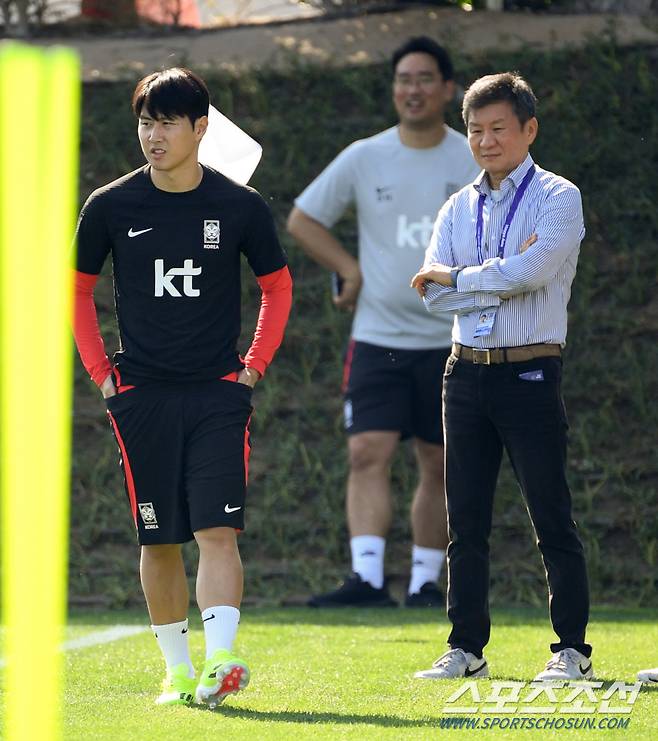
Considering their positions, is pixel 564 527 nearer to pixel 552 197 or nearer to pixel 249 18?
pixel 552 197

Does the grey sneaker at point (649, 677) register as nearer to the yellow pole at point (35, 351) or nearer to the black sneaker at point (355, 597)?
the black sneaker at point (355, 597)

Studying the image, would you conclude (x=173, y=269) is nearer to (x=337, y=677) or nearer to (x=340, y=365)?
(x=337, y=677)

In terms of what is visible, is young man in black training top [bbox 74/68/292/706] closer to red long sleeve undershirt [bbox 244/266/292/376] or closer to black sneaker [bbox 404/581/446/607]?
red long sleeve undershirt [bbox 244/266/292/376]

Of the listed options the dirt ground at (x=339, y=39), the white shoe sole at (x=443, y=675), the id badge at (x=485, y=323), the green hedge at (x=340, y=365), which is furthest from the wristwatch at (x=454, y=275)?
the dirt ground at (x=339, y=39)

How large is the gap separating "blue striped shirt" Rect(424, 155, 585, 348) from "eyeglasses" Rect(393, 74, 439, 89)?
225 centimetres

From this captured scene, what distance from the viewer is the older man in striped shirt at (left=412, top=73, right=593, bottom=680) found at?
465 centimetres

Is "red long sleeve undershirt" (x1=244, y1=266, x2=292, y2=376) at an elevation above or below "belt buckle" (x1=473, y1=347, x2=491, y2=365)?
above

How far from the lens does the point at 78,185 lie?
8438 mm

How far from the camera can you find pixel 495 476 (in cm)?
486

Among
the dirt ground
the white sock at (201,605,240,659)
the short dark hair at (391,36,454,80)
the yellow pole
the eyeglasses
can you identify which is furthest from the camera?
the dirt ground

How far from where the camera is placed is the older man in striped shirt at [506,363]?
15.3 ft

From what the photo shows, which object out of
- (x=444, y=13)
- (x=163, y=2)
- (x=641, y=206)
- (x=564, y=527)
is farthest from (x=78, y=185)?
(x=564, y=527)

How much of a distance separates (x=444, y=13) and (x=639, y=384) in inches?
93.4

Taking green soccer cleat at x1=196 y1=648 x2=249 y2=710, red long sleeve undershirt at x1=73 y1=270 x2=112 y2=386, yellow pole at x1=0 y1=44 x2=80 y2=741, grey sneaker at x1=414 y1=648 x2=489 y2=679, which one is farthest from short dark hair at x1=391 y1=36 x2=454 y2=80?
yellow pole at x1=0 y1=44 x2=80 y2=741
